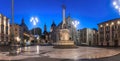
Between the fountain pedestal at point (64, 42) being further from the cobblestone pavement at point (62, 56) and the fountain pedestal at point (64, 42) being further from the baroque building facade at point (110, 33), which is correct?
the baroque building facade at point (110, 33)

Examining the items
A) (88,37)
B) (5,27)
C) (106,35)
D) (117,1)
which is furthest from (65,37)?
(88,37)

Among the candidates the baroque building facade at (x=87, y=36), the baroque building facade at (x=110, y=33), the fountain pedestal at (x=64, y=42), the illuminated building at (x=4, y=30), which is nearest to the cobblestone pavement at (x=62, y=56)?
the fountain pedestal at (x=64, y=42)

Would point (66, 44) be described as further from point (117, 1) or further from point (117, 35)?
point (117, 35)

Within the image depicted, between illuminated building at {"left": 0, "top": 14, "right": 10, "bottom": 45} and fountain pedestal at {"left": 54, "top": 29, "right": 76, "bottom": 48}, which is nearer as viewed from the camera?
fountain pedestal at {"left": 54, "top": 29, "right": 76, "bottom": 48}

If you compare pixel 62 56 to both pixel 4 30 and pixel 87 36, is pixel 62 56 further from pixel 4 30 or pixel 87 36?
pixel 87 36

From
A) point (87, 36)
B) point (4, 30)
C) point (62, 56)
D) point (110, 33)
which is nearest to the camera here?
point (62, 56)

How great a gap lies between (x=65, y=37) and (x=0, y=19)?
188 ft

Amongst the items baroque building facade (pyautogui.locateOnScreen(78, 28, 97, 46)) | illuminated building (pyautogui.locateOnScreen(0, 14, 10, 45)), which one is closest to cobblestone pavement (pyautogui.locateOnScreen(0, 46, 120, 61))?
illuminated building (pyautogui.locateOnScreen(0, 14, 10, 45))

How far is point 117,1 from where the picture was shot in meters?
26.7

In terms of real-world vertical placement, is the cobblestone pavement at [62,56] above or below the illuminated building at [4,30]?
below

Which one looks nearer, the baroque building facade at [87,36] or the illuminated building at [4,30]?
the illuminated building at [4,30]

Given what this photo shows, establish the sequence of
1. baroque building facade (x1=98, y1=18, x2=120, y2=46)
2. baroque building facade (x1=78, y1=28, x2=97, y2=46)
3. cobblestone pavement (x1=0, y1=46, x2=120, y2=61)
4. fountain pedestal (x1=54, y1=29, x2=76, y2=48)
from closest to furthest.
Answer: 1. cobblestone pavement (x1=0, y1=46, x2=120, y2=61)
2. fountain pedestal (x1=54, y1=29, x2=76, y2=48)
3. baroque building facade (x1=98, y1=18, x2=120, y2=46)
4. baroque building facade (x1=78, y1=28, x2=97, y2=46)

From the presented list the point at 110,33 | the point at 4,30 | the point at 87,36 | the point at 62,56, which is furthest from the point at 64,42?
the point at 87,36

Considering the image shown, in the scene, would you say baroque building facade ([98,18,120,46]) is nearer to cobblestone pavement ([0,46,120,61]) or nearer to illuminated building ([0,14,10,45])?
illuminated building ([0,14,10,45])
